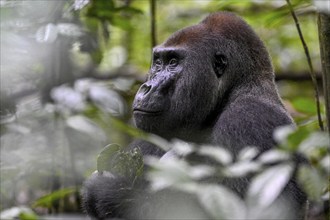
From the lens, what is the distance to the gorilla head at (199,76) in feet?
12.9

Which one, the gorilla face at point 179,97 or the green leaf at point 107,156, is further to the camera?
the gorilla face at point 179,97

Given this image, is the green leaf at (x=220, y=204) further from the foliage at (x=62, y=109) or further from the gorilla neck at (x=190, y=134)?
the gorilla neck at (x=190, y=134)

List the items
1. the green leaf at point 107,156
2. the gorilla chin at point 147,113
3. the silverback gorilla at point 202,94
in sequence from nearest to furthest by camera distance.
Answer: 1. the green leaf at point 107,156
2. the silverback gorilla at point 202,94
3. the gorilla chin at point 147,113

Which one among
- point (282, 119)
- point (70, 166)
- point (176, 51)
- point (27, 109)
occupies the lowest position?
point (70, 166)

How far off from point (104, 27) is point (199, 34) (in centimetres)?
110

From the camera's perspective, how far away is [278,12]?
423cm

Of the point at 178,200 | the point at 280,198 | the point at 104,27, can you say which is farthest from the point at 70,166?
the point at 280,198

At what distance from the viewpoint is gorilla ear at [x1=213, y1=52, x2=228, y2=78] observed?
13.2 ft

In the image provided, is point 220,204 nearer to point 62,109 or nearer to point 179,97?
point 179,97

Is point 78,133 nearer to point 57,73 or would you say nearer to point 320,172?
point 57,73

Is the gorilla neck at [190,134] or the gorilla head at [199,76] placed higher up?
the gorilla head at [199,76]

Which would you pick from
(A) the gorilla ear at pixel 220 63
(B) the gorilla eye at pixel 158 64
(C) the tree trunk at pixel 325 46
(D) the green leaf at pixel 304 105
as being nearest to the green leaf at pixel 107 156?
(B) the gorilla eye at pixel 158 64

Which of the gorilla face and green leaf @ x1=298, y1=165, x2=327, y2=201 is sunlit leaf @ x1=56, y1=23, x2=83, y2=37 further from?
green leaf @ x1=298, y1=165, x2=327, y2=201

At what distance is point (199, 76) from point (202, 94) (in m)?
0.12
